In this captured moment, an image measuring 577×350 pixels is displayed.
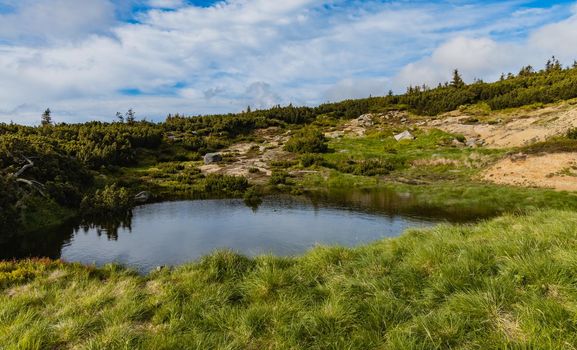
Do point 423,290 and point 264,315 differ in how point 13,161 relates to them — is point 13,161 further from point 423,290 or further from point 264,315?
point 423,290

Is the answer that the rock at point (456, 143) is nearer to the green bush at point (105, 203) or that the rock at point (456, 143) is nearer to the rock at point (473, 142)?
the rock at point (473, 142)

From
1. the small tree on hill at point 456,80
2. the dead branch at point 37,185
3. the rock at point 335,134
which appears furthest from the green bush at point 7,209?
the small tree on hill at point 456,80

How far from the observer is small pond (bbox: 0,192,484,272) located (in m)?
20.9

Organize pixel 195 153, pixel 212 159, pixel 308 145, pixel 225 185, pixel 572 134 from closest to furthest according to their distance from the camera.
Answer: pixel 225 185 → pixel 572 134 → pixel 212 159 → pixel 308 145 → pixel 195 153

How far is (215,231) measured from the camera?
1025 inches

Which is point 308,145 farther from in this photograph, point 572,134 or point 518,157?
point 572,134

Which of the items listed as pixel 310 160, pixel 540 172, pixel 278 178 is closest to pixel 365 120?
pixel 310 160

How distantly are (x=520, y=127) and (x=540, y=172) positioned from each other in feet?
74.5

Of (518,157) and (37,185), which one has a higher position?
(518,157)

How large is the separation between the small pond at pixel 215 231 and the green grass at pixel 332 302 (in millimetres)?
5886

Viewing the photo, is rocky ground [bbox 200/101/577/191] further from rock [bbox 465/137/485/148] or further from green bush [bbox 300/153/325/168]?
green bush [bbox 300/153/325/168]

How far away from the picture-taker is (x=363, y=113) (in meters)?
99.4

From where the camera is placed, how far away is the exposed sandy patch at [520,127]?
5116 centimetres

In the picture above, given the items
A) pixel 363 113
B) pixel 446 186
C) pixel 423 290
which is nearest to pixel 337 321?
pixel 423 290
